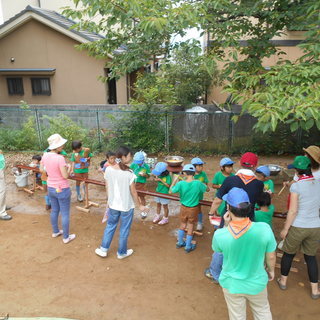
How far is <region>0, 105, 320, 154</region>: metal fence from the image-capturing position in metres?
9.83

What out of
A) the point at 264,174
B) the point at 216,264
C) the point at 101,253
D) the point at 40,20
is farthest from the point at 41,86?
the point at 216,264

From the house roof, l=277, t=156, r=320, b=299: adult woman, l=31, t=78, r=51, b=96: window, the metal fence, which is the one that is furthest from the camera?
l=31, t=78, r=51, b=96: window

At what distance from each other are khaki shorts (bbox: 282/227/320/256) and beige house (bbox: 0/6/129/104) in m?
11.7

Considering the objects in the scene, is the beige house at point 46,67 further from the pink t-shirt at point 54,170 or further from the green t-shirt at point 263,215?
the green t-shirt at point 263,215

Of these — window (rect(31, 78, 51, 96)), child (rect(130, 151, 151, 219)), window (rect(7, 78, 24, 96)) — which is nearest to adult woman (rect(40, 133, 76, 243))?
child (rect(130, 151, 151, 219))

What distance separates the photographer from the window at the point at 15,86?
13.9 m

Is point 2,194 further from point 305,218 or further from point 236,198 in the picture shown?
point 305,218

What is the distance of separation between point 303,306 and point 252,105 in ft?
7.98

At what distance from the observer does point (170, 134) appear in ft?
32.8

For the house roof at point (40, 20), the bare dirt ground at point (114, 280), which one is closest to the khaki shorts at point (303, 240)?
the bare dirt ground at point (114, 280)

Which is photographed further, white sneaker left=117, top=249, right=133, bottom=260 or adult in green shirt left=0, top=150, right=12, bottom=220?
adult in green shirt left=0, top=150, right=12, bottom=220

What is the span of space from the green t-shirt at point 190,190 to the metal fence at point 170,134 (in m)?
5.83

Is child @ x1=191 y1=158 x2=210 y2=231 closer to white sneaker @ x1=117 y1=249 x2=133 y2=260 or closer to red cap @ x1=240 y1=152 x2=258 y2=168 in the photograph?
red cap @ x1=240 y1=152 x2=258 y2=168

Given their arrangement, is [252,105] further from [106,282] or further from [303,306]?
[106,282]
